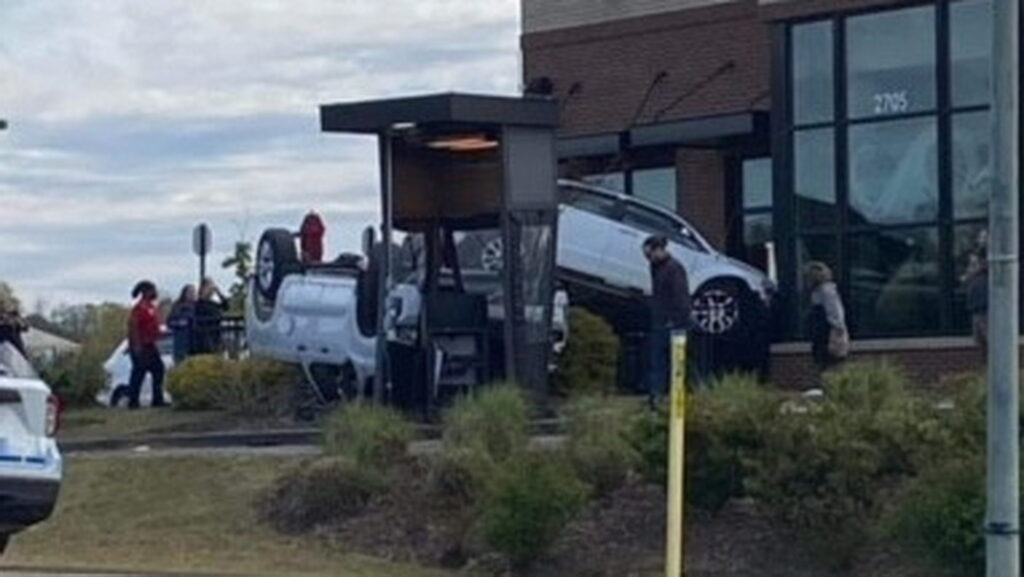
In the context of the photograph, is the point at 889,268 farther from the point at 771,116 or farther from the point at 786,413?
the point at 786,413

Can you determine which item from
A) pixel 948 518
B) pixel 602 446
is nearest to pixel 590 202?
pixel 602 446

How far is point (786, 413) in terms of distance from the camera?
68.2 feet

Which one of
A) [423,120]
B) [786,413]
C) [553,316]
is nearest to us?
[786,413]

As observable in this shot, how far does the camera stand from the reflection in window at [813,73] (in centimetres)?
3409

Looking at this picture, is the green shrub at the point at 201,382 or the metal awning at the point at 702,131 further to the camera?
the metal awning at the point at 702,131

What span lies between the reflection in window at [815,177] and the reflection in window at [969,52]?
193cm

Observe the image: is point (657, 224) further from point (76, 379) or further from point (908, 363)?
point (76, 379)

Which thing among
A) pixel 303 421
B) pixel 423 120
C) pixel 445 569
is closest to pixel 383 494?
pixel 445 569

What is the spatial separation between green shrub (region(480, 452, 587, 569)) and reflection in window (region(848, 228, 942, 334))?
1311 cm

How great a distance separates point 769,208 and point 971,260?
6.37 metres

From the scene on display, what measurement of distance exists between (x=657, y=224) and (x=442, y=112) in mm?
7174

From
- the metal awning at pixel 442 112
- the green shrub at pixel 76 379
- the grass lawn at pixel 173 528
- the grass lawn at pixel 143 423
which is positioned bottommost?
the grass lawn at pixel 173 528

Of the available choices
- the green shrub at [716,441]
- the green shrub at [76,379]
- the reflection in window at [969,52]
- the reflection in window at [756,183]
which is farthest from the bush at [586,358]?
the green shrub at [716,441]

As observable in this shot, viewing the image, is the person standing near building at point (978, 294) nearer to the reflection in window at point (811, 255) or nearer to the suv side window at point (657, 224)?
the suv side window at point (657, 224)
